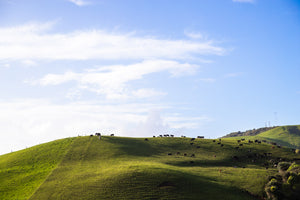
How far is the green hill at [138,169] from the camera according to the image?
68.4 m

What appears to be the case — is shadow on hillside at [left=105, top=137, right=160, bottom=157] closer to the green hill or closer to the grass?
the green hill

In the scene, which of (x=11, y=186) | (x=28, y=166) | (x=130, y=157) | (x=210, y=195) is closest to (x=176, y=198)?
(x=210, y=195)

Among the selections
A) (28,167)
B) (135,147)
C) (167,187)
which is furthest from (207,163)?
(28,167)

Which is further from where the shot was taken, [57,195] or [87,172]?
[87,172]

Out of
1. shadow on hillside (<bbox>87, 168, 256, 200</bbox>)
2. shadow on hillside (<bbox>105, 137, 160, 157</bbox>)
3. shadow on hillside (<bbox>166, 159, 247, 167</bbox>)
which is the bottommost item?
shadow on hillside (<bbox>87, 168, 256, 200</bbox>)

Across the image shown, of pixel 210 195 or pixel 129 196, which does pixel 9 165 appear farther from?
pixel 210 195

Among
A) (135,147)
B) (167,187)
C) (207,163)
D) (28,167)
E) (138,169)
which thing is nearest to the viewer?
(167,187)

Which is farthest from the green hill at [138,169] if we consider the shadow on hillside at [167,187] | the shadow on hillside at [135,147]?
the shadow on hillside at [135,147]

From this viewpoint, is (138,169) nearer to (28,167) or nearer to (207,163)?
(207,163)

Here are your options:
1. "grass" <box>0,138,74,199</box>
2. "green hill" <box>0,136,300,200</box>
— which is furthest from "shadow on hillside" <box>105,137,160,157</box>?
"grass" <box>0,138,74,199</box>

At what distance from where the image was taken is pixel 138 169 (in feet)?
254

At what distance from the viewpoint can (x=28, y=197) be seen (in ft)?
229

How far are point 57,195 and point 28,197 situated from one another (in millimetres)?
8092

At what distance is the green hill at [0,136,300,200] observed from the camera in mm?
68375
